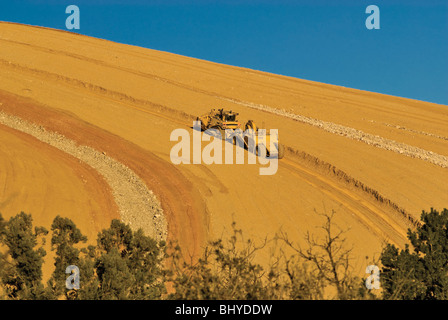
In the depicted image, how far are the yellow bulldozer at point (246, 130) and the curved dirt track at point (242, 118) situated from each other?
3.59 ft

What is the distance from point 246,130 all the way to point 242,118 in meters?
6.71

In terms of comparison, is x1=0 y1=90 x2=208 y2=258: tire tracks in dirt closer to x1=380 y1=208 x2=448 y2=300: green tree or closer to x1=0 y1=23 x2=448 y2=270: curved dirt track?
x1=0 y1=23 x2=448 y2=270: curved dirt track

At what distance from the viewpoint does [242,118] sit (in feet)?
107

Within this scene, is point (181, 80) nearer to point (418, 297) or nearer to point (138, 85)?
point (138, 85)

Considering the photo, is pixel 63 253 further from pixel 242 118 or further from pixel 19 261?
pixel 242 118

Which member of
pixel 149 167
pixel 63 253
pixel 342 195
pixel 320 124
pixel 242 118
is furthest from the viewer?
pixel 320 124

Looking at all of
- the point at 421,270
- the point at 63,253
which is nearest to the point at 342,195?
the point at 421,270

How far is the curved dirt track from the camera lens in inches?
800

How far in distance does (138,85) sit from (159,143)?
12365 millimetres

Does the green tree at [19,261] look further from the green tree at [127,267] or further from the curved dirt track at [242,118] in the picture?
the curved dirt track at [242,118]

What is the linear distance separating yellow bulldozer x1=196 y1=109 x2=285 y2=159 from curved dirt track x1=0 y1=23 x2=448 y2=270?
3.59 ft

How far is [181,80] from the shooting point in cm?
4281

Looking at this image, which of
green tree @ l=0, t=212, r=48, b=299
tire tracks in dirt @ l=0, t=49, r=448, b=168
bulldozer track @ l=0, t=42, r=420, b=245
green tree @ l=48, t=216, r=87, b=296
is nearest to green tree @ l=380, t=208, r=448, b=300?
bulldozer track @ l=0, t=42, r=420, b=245

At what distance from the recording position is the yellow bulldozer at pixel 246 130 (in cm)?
2503
